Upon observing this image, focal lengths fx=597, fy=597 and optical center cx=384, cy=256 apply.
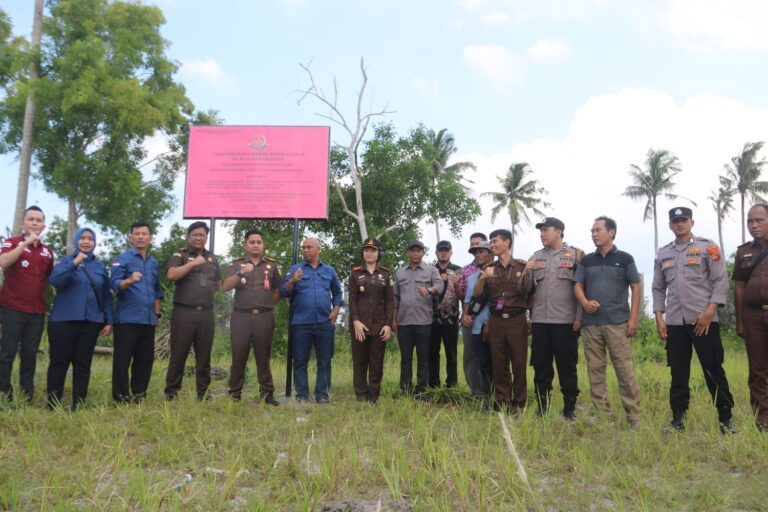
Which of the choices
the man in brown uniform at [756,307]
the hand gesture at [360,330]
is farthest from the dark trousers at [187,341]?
the man in brown uniform at [756,307]

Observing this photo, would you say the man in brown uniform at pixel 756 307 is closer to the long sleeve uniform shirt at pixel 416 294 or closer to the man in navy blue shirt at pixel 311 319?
the long sleeve uniform shirt at pixel 416 294

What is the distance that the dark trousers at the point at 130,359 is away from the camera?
543 cm

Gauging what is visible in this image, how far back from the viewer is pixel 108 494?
3320 millimetres

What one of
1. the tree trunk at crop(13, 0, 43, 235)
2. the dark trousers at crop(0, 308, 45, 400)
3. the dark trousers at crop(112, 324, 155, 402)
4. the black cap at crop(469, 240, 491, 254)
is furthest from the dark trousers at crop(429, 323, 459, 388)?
the tree trunk at crop(13, 0, 43, 235)

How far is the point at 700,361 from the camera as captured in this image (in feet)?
15.9

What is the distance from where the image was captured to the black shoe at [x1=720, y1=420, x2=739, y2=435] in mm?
4668

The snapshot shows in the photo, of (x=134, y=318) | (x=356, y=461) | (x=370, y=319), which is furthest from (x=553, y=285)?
(x=134, y=318)

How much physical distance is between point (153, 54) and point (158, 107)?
2156mm

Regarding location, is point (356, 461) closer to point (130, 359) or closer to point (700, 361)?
point (130, 359)

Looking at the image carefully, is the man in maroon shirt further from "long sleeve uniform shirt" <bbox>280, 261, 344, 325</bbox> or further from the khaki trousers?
the khaki trousers

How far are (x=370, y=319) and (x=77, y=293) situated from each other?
9.12ft

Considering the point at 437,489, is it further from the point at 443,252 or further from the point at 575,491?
the point at 443,252

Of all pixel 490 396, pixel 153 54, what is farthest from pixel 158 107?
pixel 490 396

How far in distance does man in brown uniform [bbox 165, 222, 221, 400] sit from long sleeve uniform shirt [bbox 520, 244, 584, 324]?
3008mm
